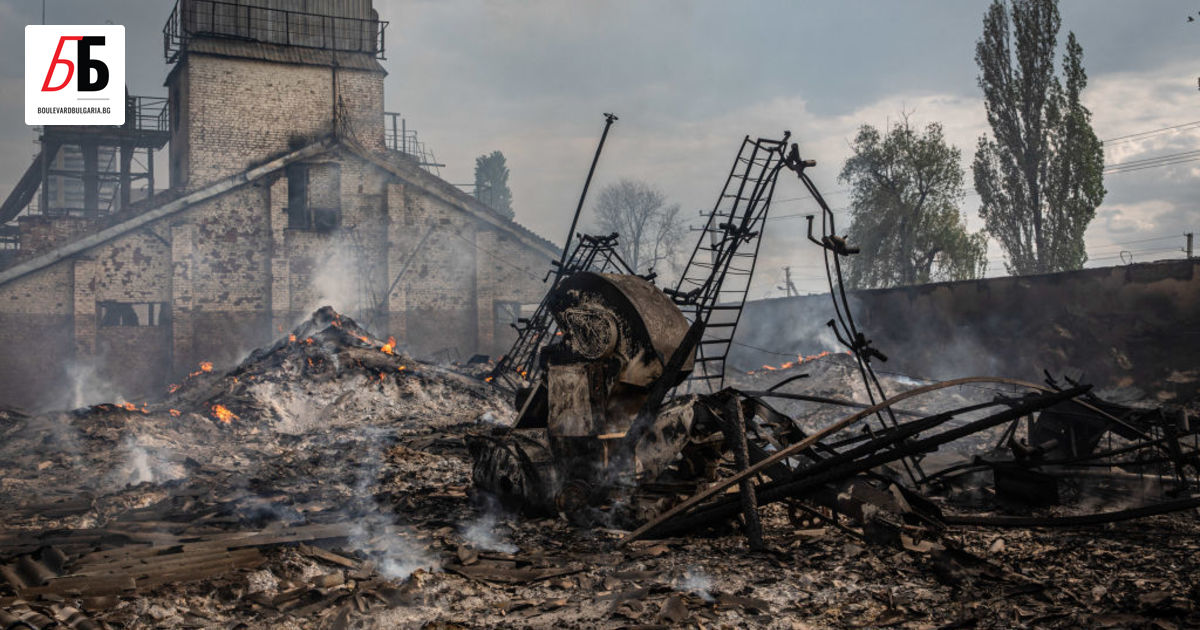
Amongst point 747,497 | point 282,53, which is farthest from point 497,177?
point 747,497

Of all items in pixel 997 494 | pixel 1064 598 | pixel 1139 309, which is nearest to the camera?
pixel 1064 598

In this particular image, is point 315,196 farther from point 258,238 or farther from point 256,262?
point 256,262

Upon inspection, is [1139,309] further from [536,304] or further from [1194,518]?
[536,304]

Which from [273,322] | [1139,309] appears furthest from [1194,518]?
[273,322]

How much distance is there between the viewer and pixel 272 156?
89.8 feet

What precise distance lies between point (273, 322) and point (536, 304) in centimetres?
986

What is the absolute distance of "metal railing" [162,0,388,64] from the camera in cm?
2823

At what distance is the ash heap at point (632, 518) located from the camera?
17.6ft

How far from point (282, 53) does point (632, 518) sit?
28399mm

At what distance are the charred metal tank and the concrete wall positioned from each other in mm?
10909

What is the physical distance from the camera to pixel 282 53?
2916cm

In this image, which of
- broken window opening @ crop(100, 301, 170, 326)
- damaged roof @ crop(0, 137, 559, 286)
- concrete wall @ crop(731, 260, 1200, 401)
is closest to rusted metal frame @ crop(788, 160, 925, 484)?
concrete wall @ crop(731, 260, 1200, 401)

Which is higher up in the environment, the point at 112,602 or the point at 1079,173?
the point at 1079,173

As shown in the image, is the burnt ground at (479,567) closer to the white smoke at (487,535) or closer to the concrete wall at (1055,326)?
the white smoke at (487,535)
